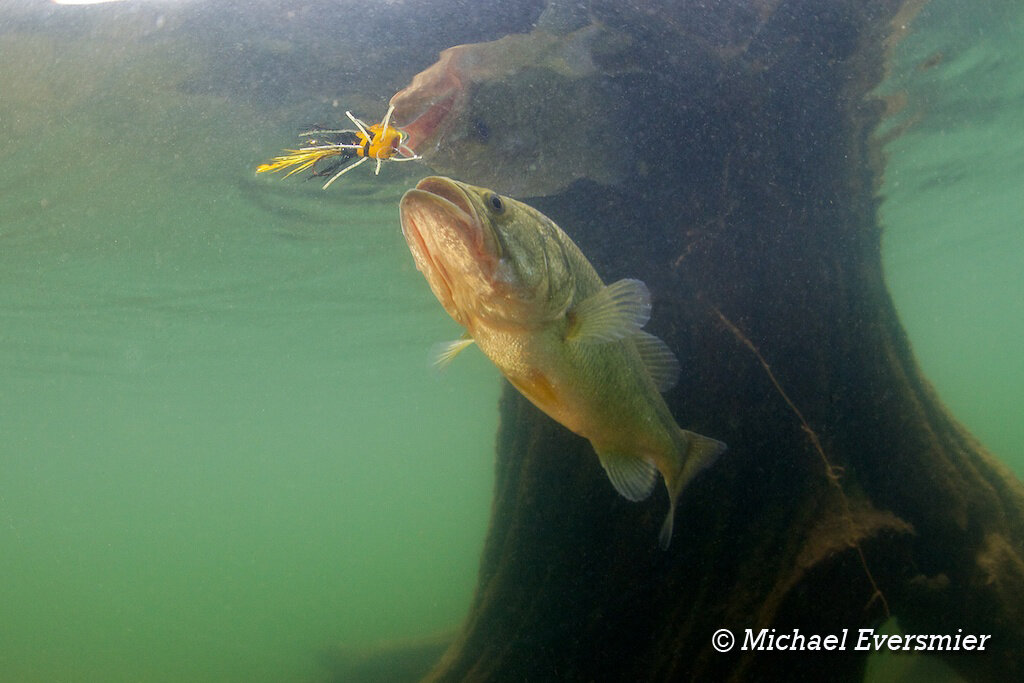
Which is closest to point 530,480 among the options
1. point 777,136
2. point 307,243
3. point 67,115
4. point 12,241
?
point 777,136

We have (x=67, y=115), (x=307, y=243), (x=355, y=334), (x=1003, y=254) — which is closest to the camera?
(x=67, y=115)

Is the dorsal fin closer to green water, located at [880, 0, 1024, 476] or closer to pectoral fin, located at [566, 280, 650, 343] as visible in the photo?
pectoral fin, located at [566, 280, 650, 343]

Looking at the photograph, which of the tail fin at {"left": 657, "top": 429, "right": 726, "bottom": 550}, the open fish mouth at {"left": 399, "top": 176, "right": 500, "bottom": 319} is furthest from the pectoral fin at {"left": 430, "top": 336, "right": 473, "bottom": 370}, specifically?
the tail fin at {"left": 657, "top": 429, "right": 726, "bottom": 550}

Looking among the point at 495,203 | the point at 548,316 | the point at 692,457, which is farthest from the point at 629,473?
the point at 495,203

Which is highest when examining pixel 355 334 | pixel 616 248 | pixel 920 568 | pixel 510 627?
pixel 616 248

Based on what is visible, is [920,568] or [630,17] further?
[630,17]

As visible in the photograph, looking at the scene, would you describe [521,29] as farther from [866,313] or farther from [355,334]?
[355,334]
